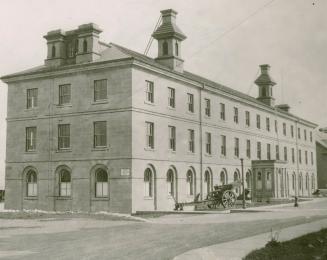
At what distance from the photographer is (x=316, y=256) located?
11.4m

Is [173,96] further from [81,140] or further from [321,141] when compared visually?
[321,141]

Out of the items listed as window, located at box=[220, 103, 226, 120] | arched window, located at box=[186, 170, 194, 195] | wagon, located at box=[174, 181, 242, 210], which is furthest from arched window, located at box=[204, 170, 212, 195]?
wagon, located at box=[174, 181, 242, 210]

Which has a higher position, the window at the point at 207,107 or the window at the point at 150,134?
the window at the point at 207,107

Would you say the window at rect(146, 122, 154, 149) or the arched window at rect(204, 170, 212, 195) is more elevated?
the window at rect(146, 122, 154, 149)

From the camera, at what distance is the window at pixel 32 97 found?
3609 cm

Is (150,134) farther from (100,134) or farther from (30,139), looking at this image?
(30,139)

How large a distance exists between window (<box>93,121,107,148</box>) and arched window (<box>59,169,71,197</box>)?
10.4 feet

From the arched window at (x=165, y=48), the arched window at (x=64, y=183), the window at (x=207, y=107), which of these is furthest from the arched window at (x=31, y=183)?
the window at (x=207, y=107)

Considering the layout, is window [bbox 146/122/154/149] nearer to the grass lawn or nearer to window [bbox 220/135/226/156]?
window [bbox 220/135/226/156]

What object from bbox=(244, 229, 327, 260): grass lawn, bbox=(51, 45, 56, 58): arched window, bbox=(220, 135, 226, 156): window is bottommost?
bbox=(244, 229, 327, 260): grass lawn

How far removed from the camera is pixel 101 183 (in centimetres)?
3222

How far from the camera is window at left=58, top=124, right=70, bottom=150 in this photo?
3422 cm

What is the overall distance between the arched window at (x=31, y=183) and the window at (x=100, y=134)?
5.98 m

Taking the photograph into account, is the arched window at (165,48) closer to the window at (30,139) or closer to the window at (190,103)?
the window at (190,103)
